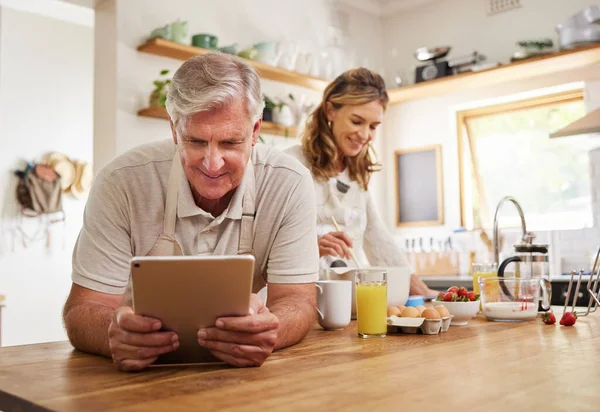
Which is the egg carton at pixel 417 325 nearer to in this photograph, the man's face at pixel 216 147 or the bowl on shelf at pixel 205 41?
the man's face at pixel 216 147

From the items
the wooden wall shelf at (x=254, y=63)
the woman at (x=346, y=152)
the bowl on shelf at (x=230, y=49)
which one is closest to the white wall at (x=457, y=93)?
the wooden wall shelf at (x=254, y=63)

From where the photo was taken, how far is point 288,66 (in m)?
4.72

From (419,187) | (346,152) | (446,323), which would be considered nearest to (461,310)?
(446,323)

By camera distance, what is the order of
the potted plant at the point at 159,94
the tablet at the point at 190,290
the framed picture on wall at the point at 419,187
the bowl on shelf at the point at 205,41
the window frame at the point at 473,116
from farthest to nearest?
the framed picture on wall at the point at 419,187
the window frame at the point at 473,116
the bowl on shelf at the point at 205,41
the potted plant at the point at 159,94
the tablet at the point at 190,290

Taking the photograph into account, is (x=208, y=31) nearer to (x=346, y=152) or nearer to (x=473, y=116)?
(x=346, y=152)

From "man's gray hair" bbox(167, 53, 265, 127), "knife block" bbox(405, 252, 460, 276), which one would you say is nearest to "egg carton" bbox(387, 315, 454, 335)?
"man's gray hair" bbox(167, 53, 265, 127)

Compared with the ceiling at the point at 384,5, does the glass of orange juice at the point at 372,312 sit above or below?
below

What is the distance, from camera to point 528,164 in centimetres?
510

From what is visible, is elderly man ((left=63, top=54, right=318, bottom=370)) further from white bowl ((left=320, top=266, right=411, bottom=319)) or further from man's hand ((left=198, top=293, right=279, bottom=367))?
white bowl ((left=320, top=266, right=411, bottom=319))

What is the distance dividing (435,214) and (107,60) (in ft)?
9.48

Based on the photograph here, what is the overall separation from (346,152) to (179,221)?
1.29 meters

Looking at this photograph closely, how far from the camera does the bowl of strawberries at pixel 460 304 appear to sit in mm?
1849

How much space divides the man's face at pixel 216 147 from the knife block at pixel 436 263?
3676mm

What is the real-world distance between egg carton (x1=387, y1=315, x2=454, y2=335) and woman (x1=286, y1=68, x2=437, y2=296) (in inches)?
39.0
